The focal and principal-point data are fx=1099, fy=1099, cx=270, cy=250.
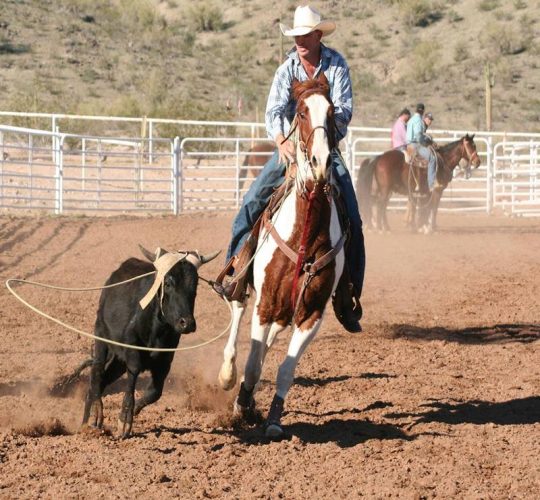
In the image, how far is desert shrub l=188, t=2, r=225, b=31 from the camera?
189 ft

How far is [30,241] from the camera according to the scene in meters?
15.5

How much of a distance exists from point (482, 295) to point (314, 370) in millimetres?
4848

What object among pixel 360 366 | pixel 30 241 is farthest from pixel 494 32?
pixel 360 366

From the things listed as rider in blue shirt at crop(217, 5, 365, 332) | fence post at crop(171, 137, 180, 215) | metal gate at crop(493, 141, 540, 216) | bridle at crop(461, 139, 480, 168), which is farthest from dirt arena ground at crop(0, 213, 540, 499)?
metal gate at crop(493, 141, 540, 216)

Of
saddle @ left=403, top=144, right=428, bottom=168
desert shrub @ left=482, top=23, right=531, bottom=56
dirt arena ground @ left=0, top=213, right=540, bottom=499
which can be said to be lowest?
dirt arena ground @ left=0, top=213, right=540, bottom=499

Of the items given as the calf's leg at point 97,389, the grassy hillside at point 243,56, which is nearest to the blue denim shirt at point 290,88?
the calf's leg at point 97,389

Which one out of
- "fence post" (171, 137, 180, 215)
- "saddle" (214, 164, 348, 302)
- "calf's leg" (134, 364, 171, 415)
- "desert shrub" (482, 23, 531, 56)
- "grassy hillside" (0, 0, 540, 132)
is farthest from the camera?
"desert shrub" (482, 23, 531, 56)

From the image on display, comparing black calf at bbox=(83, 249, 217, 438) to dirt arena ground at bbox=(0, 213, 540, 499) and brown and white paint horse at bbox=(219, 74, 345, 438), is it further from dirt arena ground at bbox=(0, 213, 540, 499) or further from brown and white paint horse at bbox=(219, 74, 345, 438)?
brown and white paint horse at bbox=(219, 74, 345, 438)

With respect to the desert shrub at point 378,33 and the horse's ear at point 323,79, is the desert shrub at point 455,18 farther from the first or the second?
the horse's ear at point 323,79

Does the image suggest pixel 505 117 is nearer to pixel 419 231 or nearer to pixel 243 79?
pixel 243 79

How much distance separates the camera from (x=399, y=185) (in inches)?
774

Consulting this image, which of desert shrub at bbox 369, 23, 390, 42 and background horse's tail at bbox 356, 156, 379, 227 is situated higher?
desert shrub at bbox 369, 23, 390, 42

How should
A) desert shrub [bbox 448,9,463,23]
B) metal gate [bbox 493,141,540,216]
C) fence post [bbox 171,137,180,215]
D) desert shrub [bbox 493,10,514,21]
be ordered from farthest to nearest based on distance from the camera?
desert shrub [bbox 448,9,463,23], desert shrub [bbox 493,10,514,21], metal gate [bbox 493,141,540,216], fence post [bbox 171,137,180,215]

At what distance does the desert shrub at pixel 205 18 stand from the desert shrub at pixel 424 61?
37.7ft
